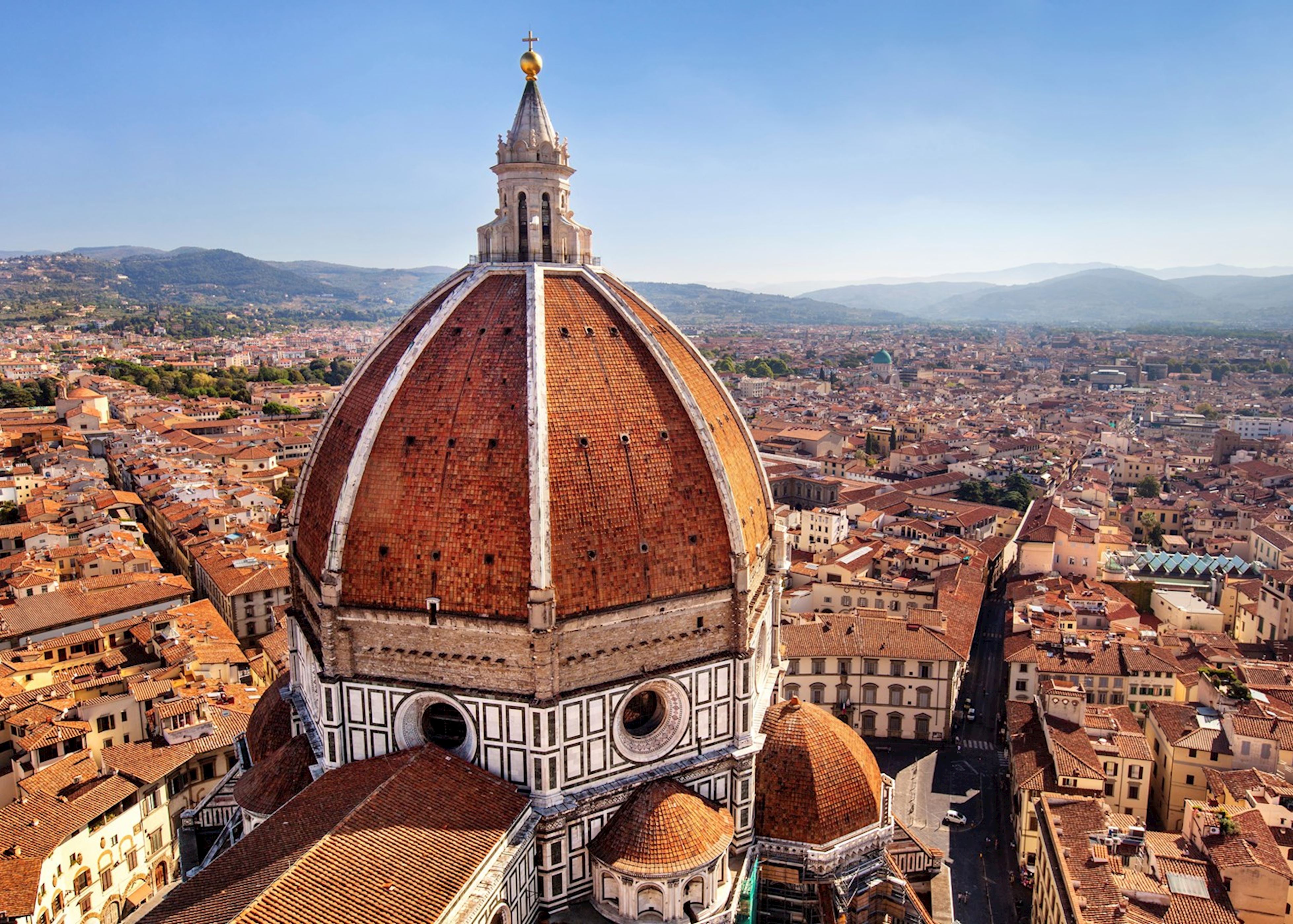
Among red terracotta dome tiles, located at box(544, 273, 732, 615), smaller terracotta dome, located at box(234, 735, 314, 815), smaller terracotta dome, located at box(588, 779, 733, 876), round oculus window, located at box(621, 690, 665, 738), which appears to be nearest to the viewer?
smaller terracotta dome, located at box(588, 779, 733, 876)

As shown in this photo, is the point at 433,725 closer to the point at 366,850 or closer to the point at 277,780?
the point at 366,850

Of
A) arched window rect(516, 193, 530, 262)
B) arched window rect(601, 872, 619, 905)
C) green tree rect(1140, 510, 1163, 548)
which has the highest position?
arched window rect(516, 193, 530, 262)

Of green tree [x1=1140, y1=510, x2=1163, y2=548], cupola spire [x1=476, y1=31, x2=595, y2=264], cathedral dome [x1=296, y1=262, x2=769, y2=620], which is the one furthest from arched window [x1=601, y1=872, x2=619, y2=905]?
green tree [x1=1140, y1=510, x2=1163, y2=548]

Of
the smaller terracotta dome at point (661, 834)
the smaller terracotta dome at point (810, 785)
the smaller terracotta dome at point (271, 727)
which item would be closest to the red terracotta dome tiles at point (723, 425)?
the smaller terracotta dome at point (810, 785)

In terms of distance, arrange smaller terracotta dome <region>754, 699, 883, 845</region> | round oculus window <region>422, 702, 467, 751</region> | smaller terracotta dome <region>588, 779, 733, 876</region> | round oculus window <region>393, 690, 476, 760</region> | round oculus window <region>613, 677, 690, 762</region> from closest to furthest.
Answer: smaller terracotta dome <region>588, 779, 733, 876</region>, round oculus window <region>393, 690, 476, 760</region>, round oculus window <region>422, 702, 467, 751</region>, round oculus window <region>613, 677, 690, 762</region>, smaller terracotta dome <region>754, 699, 883, 845</region>

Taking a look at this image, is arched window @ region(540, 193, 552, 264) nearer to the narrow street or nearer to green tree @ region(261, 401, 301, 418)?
the narrow street

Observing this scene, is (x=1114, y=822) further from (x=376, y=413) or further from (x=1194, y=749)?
(x=376, y=413)
